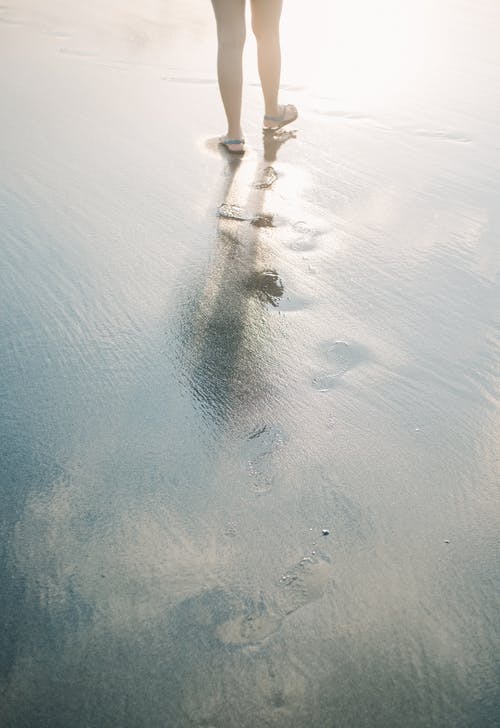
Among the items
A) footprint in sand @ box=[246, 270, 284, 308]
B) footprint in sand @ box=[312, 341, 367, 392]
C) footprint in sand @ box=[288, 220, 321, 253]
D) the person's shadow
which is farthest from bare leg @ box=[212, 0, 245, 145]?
footprint in sand @ box=[312, 341, 367, 392]

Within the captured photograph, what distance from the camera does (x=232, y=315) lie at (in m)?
1.60

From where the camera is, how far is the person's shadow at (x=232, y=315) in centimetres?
136

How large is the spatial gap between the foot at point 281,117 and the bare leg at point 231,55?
0.28 metres

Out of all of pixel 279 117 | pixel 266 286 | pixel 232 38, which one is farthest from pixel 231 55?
pixel 266 286

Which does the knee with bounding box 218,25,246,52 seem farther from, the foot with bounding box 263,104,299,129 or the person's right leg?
the foot with bounding box 263,104,299,129

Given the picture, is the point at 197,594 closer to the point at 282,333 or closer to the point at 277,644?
the point at 277,644

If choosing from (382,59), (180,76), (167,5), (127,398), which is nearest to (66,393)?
(127,398)

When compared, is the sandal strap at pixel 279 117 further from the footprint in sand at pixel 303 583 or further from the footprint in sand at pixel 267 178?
the footprint in sand at pixel 303 583

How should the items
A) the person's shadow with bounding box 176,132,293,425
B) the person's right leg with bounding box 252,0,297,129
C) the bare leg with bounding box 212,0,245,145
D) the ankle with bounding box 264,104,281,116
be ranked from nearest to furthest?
the person's shadow with bounding box 176,132,293,425, the bare leg with bounding box 212,0,245,145, the person's right leg with bounding box 252,0,297,129, the ankle with bounding box 264,104,281,116

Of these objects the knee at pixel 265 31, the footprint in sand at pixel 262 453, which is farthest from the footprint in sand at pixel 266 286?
the knee at pixel 265 31

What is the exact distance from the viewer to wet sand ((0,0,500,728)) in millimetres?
Answer: 868

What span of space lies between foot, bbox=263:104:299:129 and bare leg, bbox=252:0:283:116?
0.19ft

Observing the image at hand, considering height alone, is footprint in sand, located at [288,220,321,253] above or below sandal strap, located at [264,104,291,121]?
below

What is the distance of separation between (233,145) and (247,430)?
1.75m
